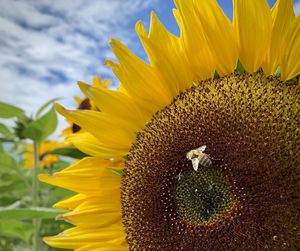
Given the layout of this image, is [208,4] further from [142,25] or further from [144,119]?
[144,119]

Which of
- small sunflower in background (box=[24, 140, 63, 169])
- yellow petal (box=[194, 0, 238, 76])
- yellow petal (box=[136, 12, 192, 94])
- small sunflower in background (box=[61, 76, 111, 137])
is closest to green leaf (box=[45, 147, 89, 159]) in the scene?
yellow petal (box=[136, 12, 192, 94])

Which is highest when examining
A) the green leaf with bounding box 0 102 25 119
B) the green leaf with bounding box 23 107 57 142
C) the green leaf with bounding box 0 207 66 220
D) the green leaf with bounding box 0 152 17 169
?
the green leaf with bounding box 0 152 17 169

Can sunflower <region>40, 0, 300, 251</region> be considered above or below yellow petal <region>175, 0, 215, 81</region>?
below

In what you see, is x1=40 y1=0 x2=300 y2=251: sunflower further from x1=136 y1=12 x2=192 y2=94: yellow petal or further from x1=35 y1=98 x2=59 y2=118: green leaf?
x1=35 y1=98 x2=59 y2=118: green leaf

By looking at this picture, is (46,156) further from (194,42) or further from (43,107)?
(194,42)

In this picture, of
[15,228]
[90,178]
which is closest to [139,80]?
[90,178]

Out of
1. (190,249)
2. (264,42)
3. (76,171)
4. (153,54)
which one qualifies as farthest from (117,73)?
(190,249)
